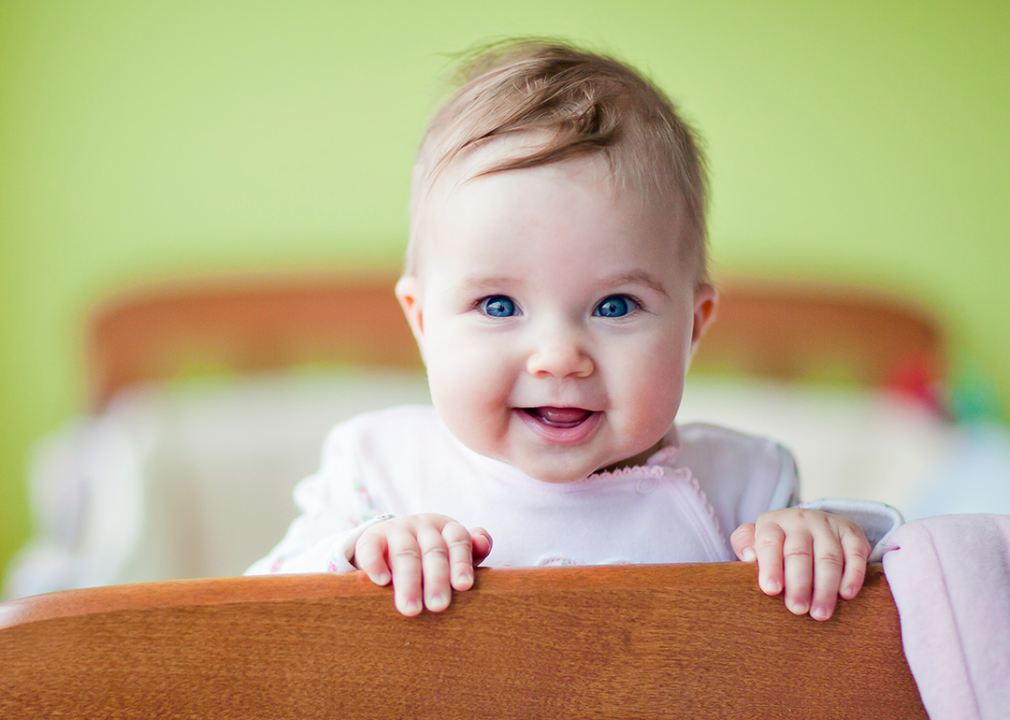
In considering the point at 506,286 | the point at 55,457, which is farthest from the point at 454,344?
the point at 55,457

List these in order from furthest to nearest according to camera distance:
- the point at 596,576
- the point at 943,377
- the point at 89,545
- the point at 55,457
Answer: the point at 943,377 < the point at 55,457 < the point at 89,545 < the point at 596,576

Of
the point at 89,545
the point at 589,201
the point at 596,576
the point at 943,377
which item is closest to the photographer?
the point at 596,576

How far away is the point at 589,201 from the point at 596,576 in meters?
0.27

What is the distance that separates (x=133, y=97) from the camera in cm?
197

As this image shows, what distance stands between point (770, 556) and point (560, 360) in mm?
192

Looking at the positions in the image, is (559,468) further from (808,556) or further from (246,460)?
(246,460)

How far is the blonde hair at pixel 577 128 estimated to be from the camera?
0.68 meters

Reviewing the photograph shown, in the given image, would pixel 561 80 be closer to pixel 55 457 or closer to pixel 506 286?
pixel 506 286

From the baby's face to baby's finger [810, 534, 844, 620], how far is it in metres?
0.17

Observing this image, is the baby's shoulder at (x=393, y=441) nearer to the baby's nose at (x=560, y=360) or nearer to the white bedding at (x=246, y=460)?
the baby's nose at (x=560, y=360)

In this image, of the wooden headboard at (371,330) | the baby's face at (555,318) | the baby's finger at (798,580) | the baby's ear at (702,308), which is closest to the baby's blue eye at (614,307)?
the baby's face at (555,318)

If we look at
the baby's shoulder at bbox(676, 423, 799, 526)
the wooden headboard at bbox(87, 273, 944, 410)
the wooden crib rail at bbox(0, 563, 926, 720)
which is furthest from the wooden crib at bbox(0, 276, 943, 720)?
the wooden headboard at bbox(87, 273, 944, 410)

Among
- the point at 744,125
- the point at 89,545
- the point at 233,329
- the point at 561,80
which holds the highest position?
the point at 561,80

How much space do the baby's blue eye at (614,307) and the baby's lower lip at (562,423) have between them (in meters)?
0.08
